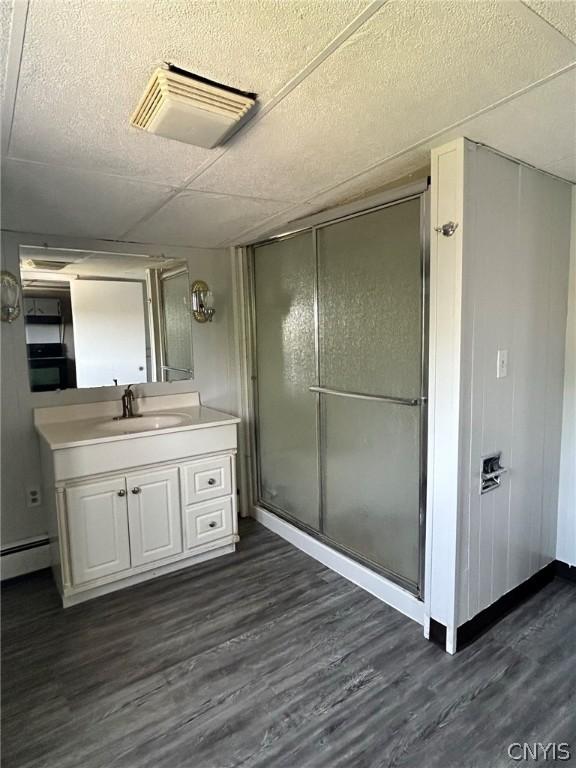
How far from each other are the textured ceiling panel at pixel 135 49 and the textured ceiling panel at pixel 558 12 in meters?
0.38

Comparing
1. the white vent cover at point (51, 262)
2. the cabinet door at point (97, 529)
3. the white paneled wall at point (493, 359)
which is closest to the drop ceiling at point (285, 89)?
the white paneled wall at point (493, 359)

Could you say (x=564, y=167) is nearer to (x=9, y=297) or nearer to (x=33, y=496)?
(x=9, y=297)

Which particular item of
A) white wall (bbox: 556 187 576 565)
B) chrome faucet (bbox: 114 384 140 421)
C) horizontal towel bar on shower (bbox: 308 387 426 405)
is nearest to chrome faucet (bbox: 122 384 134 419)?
chrome faucet (bbox: 114 384 140 421)

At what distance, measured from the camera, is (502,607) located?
7.12 feet

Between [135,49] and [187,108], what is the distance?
21 centimetres

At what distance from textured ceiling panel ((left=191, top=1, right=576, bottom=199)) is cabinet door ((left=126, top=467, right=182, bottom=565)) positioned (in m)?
1.66

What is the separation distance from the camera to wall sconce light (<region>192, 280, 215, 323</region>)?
321cm

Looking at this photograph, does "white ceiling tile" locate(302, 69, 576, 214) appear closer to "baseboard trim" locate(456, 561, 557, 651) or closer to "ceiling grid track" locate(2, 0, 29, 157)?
"ceiling grid track" locate(2, 0, 29, 157)

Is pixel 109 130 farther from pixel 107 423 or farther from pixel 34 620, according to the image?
pixel 34 620

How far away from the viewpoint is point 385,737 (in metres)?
1.57

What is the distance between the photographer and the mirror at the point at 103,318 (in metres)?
2.70

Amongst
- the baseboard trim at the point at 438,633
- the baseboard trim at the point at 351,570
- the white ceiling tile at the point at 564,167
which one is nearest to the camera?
the white ceiling tile at the point at 564,167

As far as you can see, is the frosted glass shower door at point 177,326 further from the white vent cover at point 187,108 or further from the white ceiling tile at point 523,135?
the white vent cover at point 187,108

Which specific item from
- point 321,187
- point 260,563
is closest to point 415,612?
point 260,563
